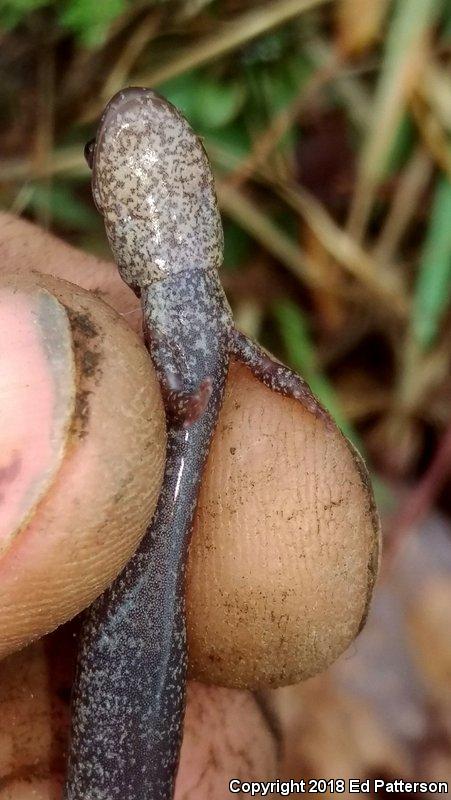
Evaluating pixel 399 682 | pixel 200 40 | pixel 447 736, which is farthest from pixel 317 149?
pixel 447 736

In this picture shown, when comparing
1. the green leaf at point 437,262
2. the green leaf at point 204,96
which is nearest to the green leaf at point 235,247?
the green leaf at point 204,96

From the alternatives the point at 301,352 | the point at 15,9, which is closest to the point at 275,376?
the point at 301,352

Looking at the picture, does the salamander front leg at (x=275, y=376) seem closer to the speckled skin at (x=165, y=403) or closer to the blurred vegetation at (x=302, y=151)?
the speckled skin at (x=165, y=403)

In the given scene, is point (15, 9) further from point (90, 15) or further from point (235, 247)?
point (235, 247)

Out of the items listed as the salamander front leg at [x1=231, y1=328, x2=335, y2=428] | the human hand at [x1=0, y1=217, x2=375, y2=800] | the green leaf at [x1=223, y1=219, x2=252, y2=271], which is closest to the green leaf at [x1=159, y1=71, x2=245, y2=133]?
the green leaf at [x1=223, y1=219, x2=252, y2=271]

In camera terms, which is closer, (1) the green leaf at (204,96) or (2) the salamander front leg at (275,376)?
(2) the salamander front leg at (275,376)

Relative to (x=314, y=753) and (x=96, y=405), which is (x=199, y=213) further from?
(x=314, y=753)

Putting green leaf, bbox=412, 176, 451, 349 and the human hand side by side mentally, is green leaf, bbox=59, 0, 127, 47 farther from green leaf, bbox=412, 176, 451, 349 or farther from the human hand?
green leaf, bbox=412, 176, 451, 349
